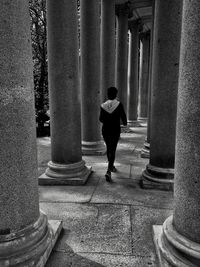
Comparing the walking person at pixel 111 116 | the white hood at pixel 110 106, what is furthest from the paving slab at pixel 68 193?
the white hood at pixel 110 106

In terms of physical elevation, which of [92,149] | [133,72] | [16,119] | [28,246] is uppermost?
[133,72]

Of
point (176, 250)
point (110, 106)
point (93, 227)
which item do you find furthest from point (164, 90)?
point (176, 250)

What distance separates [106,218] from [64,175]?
337cm

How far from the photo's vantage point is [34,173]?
5.33 meters

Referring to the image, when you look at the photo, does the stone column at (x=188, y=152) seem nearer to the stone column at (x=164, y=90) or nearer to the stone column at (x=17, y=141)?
the stone column at (x=17, y=141)

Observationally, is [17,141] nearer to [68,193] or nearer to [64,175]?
[68,193]

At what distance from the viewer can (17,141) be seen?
4.84m

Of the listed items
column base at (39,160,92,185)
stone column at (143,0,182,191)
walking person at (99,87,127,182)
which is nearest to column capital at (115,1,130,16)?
stone column at (143,0,182,191)

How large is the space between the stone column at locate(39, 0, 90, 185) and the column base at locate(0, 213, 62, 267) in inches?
185

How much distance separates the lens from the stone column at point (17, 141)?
4562 millimetres

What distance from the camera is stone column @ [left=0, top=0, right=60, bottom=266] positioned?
4562 mm

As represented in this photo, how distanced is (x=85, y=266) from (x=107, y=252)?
2.13 ft

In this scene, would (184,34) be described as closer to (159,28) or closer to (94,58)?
(159,28)

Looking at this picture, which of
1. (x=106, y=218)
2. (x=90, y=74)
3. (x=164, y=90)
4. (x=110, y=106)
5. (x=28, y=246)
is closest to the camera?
(x=28, y=246)
